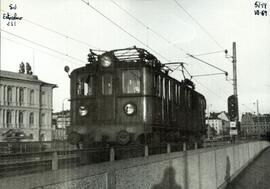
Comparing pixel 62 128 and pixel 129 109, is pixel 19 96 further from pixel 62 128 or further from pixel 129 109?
pixel 62 128

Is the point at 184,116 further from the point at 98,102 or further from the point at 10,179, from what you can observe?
the point at 10,179

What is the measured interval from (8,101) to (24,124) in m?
11.4

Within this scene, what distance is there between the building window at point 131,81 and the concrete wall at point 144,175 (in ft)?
10.3

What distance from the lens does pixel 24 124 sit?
112 feet

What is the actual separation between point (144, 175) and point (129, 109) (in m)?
6.11

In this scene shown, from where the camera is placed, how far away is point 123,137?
40.7ft

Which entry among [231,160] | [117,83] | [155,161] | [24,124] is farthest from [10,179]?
[24,124]

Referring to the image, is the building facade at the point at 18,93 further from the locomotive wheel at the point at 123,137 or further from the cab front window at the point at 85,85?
the locomotive wheel at the point at 123,137

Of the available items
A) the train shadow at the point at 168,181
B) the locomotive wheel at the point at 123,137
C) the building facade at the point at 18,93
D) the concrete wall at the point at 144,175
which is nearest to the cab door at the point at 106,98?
the locomotive wheel at the point at 123,137

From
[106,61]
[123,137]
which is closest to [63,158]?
[123,137]

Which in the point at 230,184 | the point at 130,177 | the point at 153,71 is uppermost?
the point at 153,71

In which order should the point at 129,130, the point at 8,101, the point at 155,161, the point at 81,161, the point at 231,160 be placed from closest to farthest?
1. the point at 81,161
2. the point at 155,161
3. the point at 129,130
4. the point at 231,160
5. the point at 8,101

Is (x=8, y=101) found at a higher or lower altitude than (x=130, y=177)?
higher

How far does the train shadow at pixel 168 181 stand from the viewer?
7.85 meters
